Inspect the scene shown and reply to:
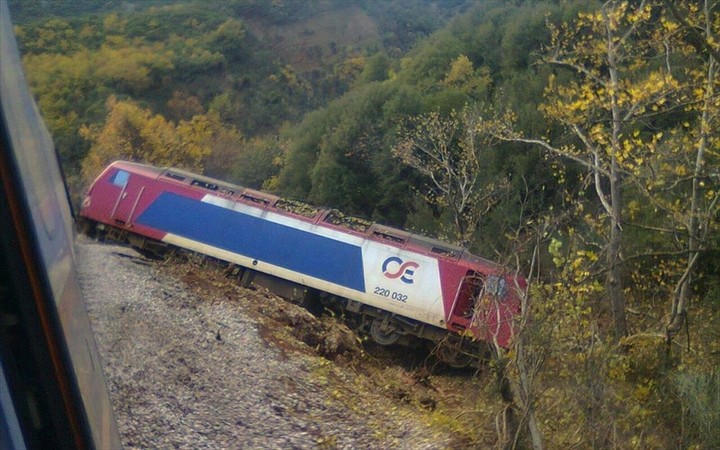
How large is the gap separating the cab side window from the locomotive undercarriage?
0.83m

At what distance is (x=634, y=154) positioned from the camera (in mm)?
10438

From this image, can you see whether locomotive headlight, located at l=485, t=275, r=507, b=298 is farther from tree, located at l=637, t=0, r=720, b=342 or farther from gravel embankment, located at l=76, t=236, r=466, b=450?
tree, located at l=637, t=0, r=720, b=342

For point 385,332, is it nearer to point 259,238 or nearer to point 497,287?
point 259,238

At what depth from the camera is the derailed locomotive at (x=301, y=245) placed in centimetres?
1305

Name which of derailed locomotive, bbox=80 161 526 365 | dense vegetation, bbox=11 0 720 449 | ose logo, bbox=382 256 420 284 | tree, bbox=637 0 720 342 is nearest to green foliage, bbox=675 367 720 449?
dense vegetation, bbox=11 0 720 449

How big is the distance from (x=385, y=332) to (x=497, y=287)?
20.7ft

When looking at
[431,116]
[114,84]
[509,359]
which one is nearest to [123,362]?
[509,359]

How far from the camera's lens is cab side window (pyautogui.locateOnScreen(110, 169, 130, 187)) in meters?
12.9

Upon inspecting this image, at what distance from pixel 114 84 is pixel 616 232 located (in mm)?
7895

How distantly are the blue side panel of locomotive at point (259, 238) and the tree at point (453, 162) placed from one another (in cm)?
225

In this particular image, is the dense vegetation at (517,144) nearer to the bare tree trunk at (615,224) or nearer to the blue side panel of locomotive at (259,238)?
the bare tree trunk at (615,224)

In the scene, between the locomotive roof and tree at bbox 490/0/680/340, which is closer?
tree at bbox 490/0/680/340

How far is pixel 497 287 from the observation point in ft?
23.6

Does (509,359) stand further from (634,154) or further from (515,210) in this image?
A: (515,210)
